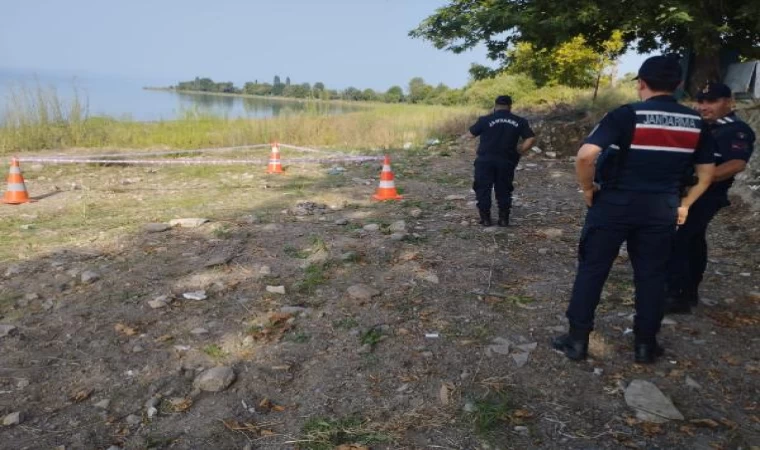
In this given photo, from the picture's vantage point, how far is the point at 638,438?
2357 millimetres

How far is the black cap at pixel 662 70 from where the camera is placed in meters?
2.58

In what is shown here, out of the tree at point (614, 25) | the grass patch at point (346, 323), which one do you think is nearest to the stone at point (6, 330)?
the grass patch at point (346, 323)

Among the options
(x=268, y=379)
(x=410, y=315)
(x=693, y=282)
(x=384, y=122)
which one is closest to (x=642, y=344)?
(x=693, y=282)

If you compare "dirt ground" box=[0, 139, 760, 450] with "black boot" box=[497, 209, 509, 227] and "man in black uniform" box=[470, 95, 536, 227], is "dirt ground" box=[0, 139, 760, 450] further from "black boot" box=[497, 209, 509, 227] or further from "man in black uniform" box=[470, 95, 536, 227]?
"man in black uniform" box=[470, 95, 536, 227]

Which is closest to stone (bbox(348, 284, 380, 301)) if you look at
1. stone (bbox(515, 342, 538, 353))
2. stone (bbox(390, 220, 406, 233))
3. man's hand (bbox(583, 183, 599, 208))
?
stone (bbox(515, 342, 538, 353))

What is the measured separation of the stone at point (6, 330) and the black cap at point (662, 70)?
12.7 ft

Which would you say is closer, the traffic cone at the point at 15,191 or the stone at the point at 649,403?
the stone at the point at 649,403

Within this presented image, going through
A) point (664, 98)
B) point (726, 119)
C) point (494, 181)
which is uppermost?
point (664, 98)

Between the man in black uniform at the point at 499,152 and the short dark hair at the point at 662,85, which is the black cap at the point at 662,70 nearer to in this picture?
the short dark hair at the point at 662,85

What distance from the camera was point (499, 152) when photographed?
17.9 feet

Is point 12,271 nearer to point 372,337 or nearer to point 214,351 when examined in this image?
point 214,351

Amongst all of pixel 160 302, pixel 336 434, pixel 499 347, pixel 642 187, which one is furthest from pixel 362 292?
pixel 642 187

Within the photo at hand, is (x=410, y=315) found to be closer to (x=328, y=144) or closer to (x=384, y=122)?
(x=328, y=144)

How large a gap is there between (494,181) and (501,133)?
51cm
